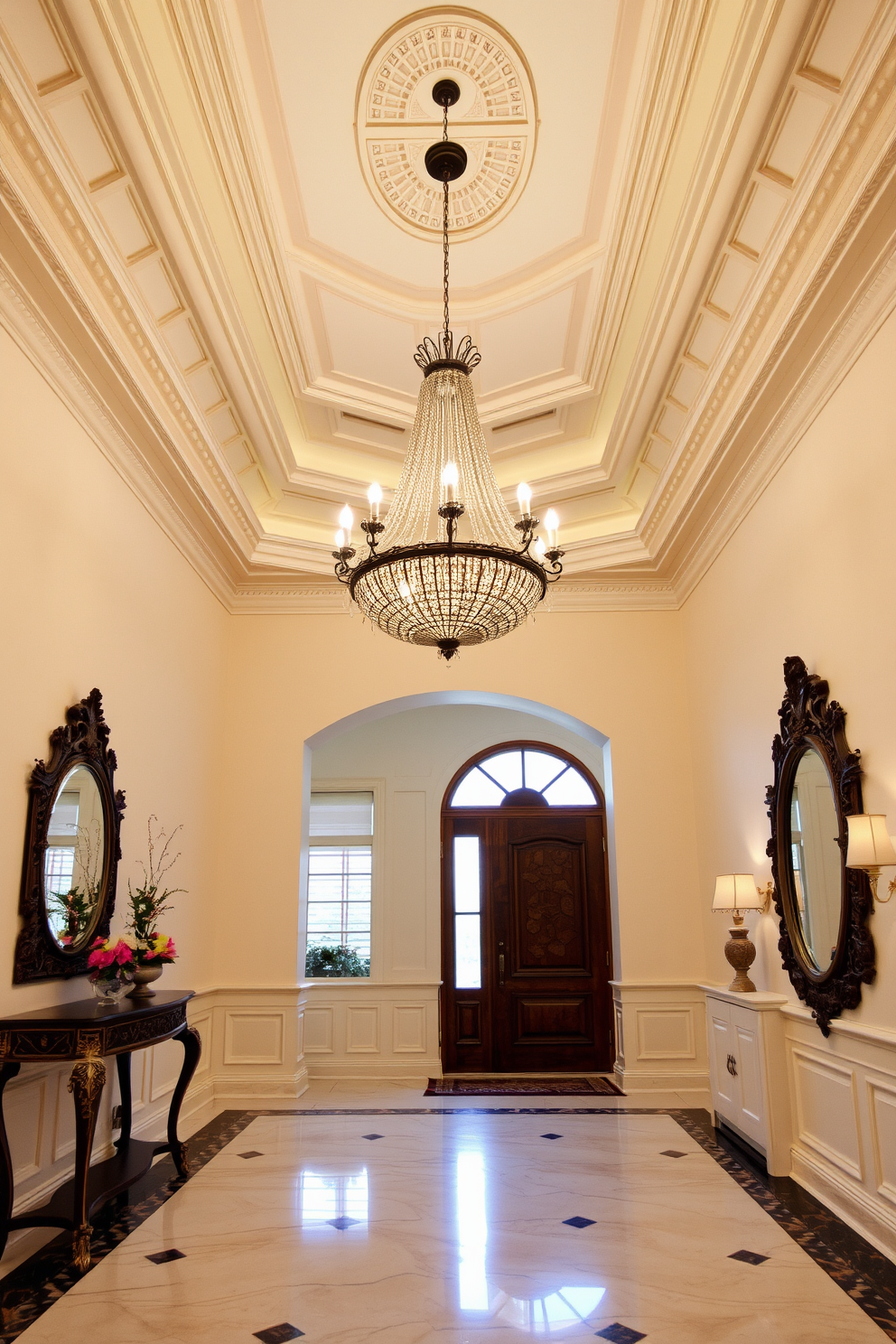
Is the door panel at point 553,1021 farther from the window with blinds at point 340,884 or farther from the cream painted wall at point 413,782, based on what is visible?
the window with blinds at point 340,884

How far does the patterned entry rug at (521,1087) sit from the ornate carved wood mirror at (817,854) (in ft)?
9.64

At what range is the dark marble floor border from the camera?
337cm

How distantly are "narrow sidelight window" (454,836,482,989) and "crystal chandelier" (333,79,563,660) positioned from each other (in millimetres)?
5321

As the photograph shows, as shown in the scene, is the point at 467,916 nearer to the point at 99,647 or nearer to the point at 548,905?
the point at 548,905

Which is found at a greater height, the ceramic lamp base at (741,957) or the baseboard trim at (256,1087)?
the ceramic lamp base at (741,957)

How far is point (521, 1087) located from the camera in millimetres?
8125

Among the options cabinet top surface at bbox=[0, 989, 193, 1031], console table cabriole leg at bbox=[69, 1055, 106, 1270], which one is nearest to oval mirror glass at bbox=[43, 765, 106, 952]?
cabinet top surface at bbox=[0, 989, 193, 1031]

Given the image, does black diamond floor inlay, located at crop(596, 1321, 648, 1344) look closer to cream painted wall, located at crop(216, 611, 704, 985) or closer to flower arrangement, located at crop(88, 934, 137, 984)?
flower arrangement, located at crop(88, 934, 137, 984)

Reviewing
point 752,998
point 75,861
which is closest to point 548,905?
point 752,998

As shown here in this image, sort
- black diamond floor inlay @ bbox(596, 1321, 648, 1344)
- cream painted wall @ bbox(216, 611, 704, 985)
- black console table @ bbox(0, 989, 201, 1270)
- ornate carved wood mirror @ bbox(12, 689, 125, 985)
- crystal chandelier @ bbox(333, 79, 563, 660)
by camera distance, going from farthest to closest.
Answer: cream painted wall @ bbox(216, 611, 704, 985) → ornate carved wood mirror @ bbox(12, 689, 125, 985) → crystal chandelier @ bbox(333, 79, 563, 660) → black console table @ bbox(0, 989, 201, 1270) → black diamond floor inlay @ bbox(596, 1321, 648, 1344)

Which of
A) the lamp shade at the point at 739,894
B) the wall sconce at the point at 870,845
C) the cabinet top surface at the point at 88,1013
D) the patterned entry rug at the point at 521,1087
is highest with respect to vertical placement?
the wall sconce at the point at 870,845

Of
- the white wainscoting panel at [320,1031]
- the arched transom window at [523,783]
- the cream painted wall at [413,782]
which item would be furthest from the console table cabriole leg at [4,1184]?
the arched transom window at [523,783]

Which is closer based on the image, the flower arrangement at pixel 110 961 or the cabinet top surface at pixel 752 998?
the flower arrangement at pixel 110 961

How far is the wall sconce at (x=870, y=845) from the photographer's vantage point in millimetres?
3707
